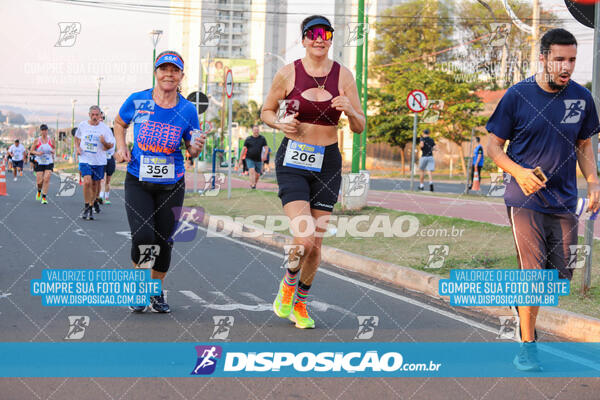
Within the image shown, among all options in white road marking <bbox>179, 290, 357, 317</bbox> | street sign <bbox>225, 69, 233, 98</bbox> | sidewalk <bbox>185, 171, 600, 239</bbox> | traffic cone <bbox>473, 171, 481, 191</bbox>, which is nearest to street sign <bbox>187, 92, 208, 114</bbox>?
street sign <bbox>225, 69, 233, 98</bbox>

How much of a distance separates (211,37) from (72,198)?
6.49 meters

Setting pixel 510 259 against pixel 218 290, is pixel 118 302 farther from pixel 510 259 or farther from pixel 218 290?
pixel 510 259

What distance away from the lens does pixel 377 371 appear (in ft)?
13.8

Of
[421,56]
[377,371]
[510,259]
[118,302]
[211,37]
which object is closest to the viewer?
[377,371]

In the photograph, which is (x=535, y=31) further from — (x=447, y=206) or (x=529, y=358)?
(x=529, y=358)

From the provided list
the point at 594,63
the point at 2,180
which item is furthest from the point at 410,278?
the point at 2,180

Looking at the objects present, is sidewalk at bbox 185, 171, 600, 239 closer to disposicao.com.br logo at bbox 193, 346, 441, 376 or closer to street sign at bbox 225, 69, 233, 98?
street sign at bbox 225, 69, 233, 98

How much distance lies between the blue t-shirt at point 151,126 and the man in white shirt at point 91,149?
7.01m

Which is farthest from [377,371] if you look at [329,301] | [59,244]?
[59,244]

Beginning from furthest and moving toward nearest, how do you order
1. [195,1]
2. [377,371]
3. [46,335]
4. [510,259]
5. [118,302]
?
[195,1] < [510,259] < [118,302] < [46,335] < [377,371]

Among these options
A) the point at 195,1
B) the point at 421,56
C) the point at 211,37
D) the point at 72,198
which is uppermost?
the point at 195,1

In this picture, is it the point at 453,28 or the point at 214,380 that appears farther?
the point at 453,28

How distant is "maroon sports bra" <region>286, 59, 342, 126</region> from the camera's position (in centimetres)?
504

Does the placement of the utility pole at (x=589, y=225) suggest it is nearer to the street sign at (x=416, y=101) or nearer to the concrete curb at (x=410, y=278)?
the concrete curb at (x=410, y=278)
